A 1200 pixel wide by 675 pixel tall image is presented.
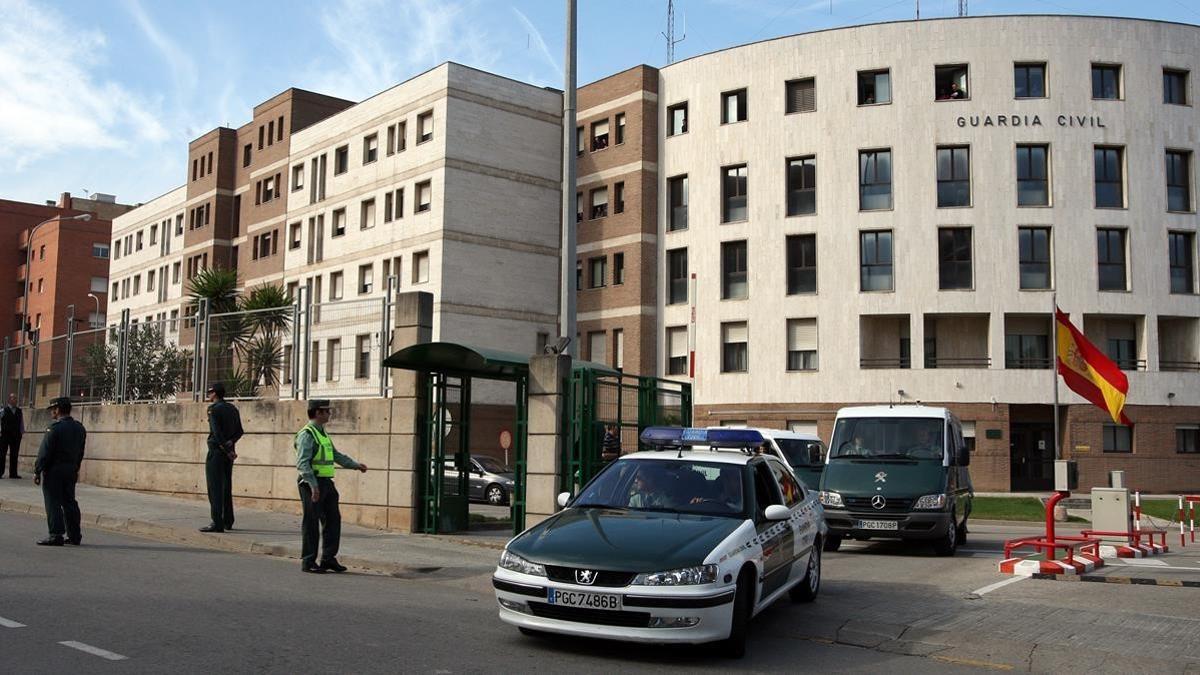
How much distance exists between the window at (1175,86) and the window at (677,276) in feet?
62.5

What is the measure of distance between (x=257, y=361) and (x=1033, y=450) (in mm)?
30341

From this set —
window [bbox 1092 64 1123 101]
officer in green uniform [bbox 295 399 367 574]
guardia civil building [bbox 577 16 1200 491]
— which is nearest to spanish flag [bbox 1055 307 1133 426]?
officer in green uniform [bbox 295 399 367 574]

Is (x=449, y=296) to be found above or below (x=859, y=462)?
above

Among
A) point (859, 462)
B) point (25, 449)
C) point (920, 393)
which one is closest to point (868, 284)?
point (920, 393)

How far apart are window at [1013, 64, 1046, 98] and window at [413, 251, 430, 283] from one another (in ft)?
78.6

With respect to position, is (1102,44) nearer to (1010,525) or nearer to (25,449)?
(1010,525)

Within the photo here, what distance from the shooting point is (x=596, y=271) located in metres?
47.0

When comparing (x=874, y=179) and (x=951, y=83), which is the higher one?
(x=951, y=83)

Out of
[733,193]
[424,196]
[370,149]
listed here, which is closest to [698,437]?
[733,193]

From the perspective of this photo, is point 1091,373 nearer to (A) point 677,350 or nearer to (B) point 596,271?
(A) point 677,350

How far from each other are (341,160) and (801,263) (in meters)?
22.9

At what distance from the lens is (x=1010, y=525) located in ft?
79.8

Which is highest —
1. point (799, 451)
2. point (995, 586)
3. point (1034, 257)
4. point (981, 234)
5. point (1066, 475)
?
point (981, 234)

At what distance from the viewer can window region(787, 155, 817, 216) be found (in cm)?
4116
